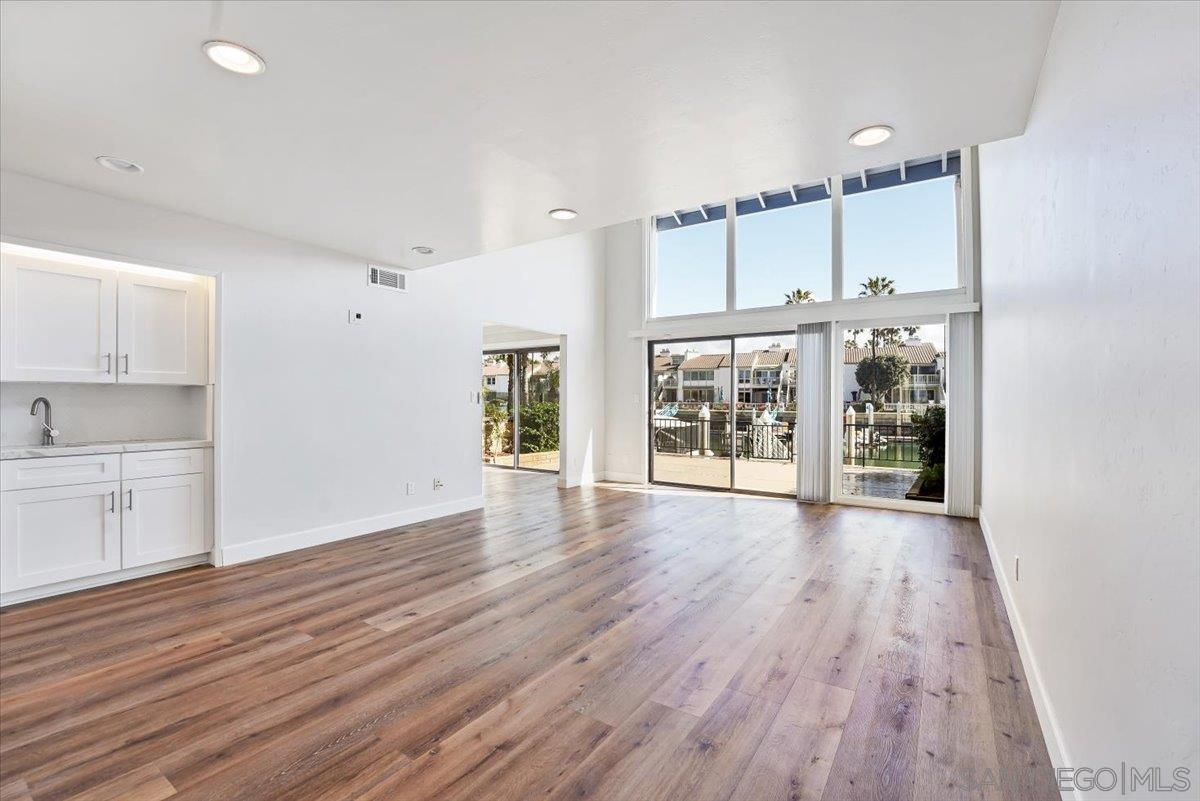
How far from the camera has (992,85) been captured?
206cm

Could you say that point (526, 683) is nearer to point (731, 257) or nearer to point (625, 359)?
point (625, 359)

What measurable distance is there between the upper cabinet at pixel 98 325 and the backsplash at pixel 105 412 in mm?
254

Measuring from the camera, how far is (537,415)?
9.11 meters

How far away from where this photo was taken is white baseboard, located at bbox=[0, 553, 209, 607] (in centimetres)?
313

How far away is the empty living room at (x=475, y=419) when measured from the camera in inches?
53.8

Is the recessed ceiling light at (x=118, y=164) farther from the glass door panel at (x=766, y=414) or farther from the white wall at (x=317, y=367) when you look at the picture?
the glass door panel at (x=766, y=414)

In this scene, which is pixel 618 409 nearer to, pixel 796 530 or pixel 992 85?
pixel 796 530

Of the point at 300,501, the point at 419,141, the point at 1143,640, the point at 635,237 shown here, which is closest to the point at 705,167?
the point at 419,141

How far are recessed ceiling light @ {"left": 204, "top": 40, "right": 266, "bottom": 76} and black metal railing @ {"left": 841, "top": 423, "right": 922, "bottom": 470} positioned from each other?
6.17 meters

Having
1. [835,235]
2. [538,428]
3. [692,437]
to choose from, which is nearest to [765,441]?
[692,437]

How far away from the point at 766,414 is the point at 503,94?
5469 millimetres

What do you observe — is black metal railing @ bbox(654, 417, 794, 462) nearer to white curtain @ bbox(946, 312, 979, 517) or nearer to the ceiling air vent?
white curtain @ bbox(946, 312, 979, 517)

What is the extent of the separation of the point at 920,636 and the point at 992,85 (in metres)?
2.54

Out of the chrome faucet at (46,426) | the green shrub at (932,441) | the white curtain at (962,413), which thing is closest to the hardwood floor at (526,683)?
the chrome faucet at (46,426)
